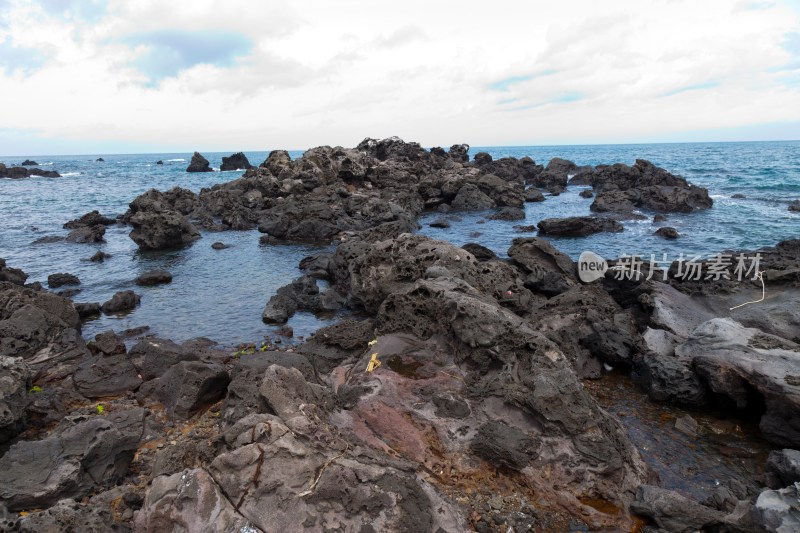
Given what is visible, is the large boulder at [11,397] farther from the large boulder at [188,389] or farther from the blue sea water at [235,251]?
the blue sea water at [235,251]

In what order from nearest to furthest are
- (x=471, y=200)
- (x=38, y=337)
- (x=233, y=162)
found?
(x=38, y=337) < (x=471, y=200) < (x=233, y=162)

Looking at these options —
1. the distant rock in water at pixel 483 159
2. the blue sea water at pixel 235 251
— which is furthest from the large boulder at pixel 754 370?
the distant rock in water at pixel 483 159

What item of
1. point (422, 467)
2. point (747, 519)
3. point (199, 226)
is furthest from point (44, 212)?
point (747, 519)

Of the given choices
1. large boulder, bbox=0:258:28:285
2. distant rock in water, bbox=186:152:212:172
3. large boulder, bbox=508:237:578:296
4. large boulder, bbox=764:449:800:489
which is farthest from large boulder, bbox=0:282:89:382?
distant rock in water, bbox=186:152:212:172

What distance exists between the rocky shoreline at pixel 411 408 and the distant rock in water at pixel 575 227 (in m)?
13.6

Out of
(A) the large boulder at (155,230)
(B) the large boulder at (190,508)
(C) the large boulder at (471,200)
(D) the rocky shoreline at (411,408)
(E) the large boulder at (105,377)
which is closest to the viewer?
(B) the large boulder at (190,508)

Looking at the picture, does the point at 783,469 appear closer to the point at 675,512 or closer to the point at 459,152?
the point at 675,512

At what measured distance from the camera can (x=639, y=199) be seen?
3853cm

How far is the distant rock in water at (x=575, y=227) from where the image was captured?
28812 mm

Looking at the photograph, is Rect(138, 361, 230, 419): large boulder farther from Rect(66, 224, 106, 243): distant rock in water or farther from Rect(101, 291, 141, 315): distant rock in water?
Rect(66, 224, 106, 243): distant rock in water

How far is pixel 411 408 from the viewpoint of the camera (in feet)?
24.6

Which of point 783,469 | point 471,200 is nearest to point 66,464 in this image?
point 783,469

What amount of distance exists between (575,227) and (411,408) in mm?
24071

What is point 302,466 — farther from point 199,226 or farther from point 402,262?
point 199,226
